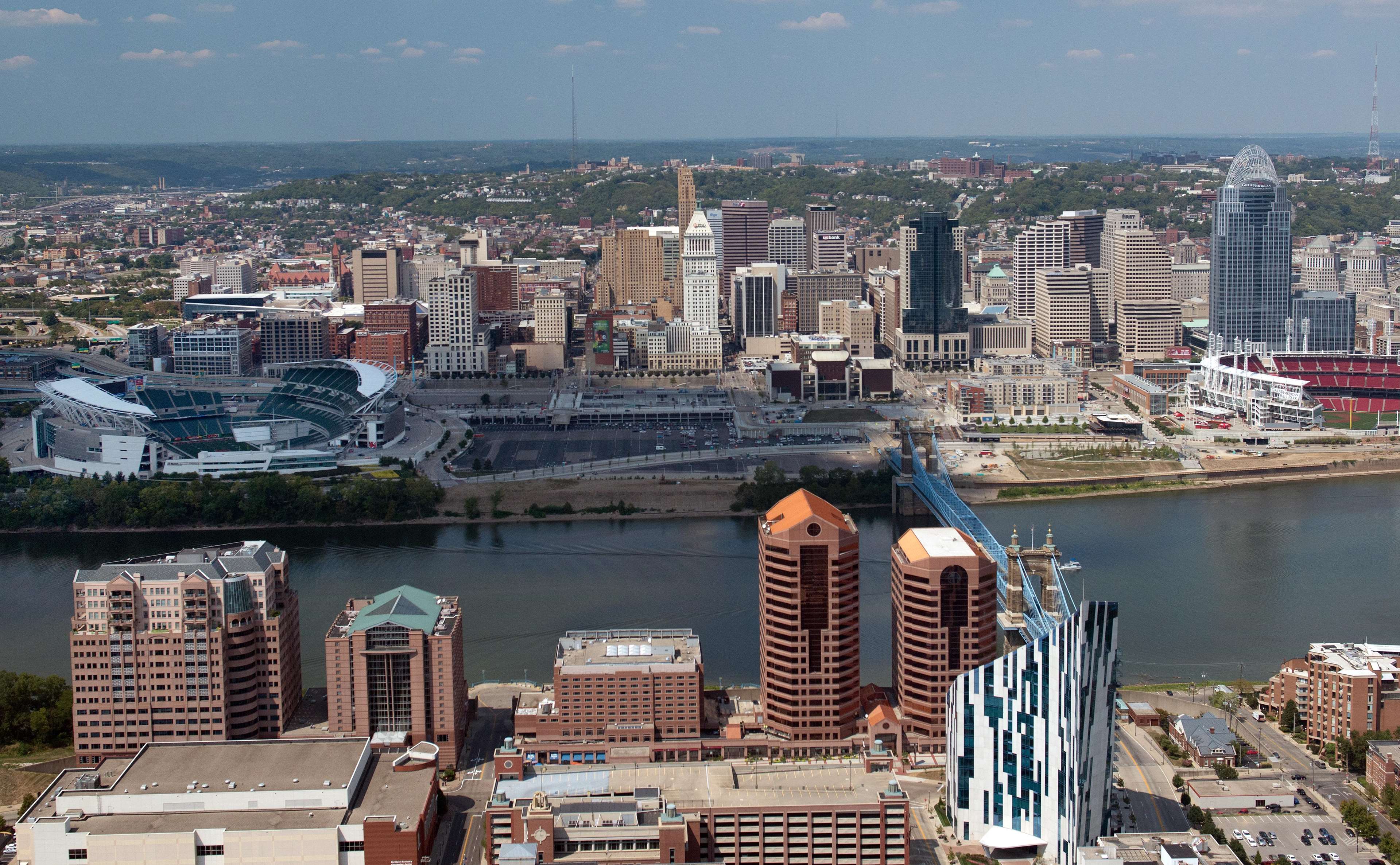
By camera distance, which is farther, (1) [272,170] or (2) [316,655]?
(1) [272,170]

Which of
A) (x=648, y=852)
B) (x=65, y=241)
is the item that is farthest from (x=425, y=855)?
(x=65, y=241)

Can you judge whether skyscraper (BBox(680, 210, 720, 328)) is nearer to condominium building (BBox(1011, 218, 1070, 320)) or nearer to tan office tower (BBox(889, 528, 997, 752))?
condominium building (BBox(1011, 218, 1070, 320))

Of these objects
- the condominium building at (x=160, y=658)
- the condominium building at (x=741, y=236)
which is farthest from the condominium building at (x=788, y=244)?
the condominium building at (x=160, y=658)

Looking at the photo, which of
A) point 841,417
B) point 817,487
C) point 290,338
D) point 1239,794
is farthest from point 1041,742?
point 290,338

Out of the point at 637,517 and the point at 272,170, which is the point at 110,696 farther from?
the point at 272,170

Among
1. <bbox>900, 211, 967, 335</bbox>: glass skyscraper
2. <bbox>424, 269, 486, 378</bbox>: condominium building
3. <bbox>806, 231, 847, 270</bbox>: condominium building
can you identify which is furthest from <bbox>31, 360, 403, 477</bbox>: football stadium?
<bbox>806, 231, 847, 270</bbox>: condominium building

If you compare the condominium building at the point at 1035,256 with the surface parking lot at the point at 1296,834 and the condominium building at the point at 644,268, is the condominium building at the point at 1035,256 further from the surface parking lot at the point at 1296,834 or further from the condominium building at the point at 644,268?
the surface parking lot at the point at 1296,834
